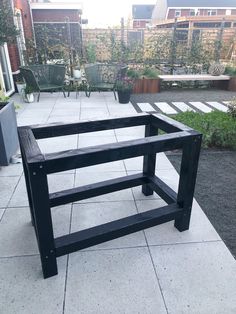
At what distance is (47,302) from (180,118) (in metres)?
3.27

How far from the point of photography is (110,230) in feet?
5.21

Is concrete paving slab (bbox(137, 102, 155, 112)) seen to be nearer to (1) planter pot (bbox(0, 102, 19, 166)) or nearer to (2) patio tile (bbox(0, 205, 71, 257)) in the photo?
(1) planter pot (bbox(0, 102, 19, 166))

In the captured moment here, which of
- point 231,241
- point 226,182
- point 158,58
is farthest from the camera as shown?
point 158,58

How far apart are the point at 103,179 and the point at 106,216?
64 centimetres

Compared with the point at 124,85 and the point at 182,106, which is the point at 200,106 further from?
the point at 124,85

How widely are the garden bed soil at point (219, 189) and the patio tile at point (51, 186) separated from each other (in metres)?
1.24

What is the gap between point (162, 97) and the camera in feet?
21.3

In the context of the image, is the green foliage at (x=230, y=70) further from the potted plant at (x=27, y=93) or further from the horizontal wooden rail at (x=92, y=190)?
the horizontal wooden rail at (x=92, y=190)

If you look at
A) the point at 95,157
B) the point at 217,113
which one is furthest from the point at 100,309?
the point at 217,113

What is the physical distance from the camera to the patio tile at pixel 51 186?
7.33 ft

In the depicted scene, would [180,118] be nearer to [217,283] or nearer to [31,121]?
[31,121]

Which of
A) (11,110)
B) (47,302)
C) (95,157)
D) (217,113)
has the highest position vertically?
(95,157)

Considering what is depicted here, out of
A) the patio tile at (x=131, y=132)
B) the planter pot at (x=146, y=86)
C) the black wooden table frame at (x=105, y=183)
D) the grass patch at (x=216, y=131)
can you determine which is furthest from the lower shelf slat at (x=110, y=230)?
the planter pot at (x=146, y=86)

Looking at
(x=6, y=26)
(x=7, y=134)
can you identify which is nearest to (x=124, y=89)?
(x=6, y=26)
